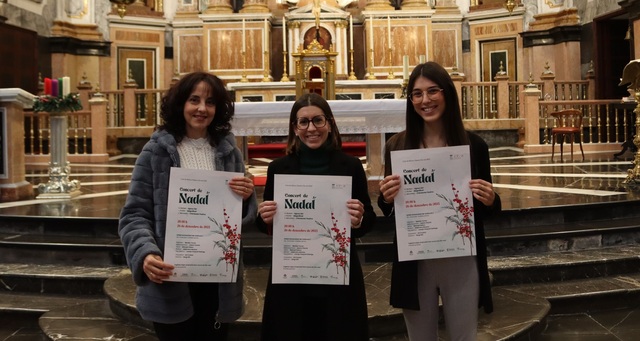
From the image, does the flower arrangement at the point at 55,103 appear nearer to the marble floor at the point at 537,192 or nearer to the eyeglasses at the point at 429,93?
the marble floor at the point at 537,192

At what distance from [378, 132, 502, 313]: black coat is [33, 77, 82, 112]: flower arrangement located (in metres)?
5.77

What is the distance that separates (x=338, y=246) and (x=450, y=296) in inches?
17.5

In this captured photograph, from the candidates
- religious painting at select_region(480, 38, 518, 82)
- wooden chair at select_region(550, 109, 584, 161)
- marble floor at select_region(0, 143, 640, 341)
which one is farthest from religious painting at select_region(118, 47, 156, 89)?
wooden chair at select_region(550, 109, 584, 161)

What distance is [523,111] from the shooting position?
15094 millimetres

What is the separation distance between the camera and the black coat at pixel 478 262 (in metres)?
2.38

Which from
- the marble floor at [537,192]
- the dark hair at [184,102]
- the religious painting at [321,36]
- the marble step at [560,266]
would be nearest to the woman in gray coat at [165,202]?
the dark hair at [184,102]

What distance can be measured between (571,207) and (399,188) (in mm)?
3866

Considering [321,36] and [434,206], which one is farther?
[321,36]

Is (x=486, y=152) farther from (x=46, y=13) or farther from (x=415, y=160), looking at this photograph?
(x=46, y=13)

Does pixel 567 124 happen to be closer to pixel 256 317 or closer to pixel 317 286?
pixel 256 317

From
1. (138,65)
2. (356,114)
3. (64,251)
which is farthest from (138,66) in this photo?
(64,251)

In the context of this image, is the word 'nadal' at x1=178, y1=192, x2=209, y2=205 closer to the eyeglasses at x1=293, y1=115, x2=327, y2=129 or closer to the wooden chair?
the eyeglasses at x1=293, y1=115, x2=327, y2=129

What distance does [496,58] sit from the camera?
18109mm

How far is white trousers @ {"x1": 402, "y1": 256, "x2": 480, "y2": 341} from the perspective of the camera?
2.41 metres
